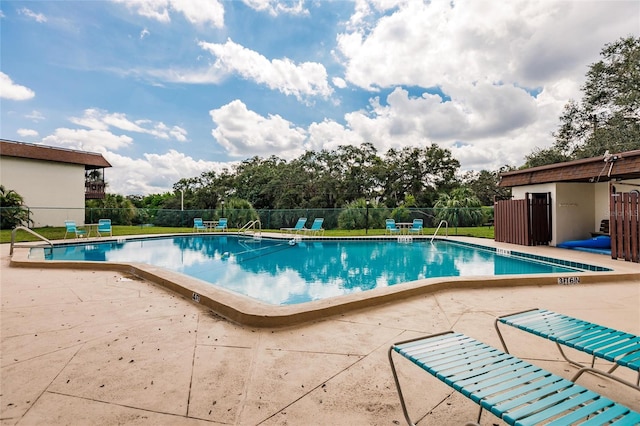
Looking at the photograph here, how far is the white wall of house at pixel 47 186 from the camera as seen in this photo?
20.3 meters

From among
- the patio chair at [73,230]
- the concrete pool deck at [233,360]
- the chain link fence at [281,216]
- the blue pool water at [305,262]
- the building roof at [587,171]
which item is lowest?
the blue pool water at [305,262]

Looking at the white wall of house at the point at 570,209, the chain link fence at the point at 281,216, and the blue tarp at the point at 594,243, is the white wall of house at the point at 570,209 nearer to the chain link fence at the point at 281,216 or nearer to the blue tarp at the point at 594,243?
the blue tarp at the point at 594,243

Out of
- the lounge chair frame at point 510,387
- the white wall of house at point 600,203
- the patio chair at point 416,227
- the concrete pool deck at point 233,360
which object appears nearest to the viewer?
the lounge chair frame at point 510,387

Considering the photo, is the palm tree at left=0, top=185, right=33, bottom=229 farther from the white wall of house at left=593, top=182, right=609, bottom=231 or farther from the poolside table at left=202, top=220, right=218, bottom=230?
the white wall of house at left=593, top=182, right=609, bottom=231

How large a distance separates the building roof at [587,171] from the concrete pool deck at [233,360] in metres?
4.90

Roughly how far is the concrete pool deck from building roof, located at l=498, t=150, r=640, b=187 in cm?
490

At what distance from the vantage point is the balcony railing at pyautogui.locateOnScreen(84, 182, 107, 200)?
25.4m

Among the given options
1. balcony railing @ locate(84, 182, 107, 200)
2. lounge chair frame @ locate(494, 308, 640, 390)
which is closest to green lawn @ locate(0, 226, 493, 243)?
balcony railing @ locate(84, 182, 107, 200)

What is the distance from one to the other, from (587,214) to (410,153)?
1439 cm

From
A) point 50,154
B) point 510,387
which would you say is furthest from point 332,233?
point 50,154

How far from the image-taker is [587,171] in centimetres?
905

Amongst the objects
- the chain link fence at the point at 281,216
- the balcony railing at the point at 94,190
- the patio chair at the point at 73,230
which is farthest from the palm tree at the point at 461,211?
the balcony railing at the point at 94,190

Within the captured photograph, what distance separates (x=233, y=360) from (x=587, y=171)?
33.1 feet

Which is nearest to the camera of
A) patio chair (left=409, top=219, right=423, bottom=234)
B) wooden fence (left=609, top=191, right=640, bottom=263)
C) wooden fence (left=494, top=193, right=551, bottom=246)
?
wooden fence (left=609, top=191, right=640, bottom=263)
